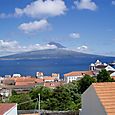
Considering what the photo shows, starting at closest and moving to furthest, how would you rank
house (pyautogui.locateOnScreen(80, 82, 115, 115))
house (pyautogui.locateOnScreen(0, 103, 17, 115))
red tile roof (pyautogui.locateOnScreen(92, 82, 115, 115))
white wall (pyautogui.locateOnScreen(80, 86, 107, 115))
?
red tile roof (pyautogui.locateOnScreen(92, 82, 115, 115)), house (pyautogui.locateOnScreen(80, 82, 115, 115)), white wall (pyautogui.locateOnScreen(80, 86, 107, 115)), house (pyautogui.locateOnScreen(0, 103, 17, 115))

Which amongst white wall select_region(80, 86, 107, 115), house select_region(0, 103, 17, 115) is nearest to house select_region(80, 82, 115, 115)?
white wall select_region(80, 86, 107, 115)

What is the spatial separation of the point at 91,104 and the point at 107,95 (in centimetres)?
94

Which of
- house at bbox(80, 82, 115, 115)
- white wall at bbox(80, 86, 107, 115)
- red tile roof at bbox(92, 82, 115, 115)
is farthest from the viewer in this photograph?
white wall at bbox(80, 86, 107, 115)

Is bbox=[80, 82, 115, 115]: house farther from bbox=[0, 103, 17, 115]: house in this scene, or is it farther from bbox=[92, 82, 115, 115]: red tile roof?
bbox=[0, 103, 17, 115]: house

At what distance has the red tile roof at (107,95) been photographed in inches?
273

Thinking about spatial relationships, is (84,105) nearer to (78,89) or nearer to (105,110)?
(105,110)

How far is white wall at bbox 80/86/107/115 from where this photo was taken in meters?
7.55

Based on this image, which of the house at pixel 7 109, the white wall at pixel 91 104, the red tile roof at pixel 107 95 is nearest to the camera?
the red tile roof at pixel 107 95

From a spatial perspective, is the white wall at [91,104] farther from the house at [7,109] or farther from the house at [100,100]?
the house at [7,109]

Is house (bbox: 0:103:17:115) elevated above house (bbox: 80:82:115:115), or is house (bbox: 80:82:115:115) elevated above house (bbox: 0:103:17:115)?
house (bbox: 80:82:115:115)

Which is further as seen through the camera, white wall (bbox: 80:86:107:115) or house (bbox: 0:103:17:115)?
house (bbox: 0:103:17:115)

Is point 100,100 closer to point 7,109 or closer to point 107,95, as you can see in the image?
point 107,95

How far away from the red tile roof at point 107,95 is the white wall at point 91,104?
0.12 m

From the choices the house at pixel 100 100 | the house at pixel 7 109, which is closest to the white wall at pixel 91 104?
the house at pixel 100 100
